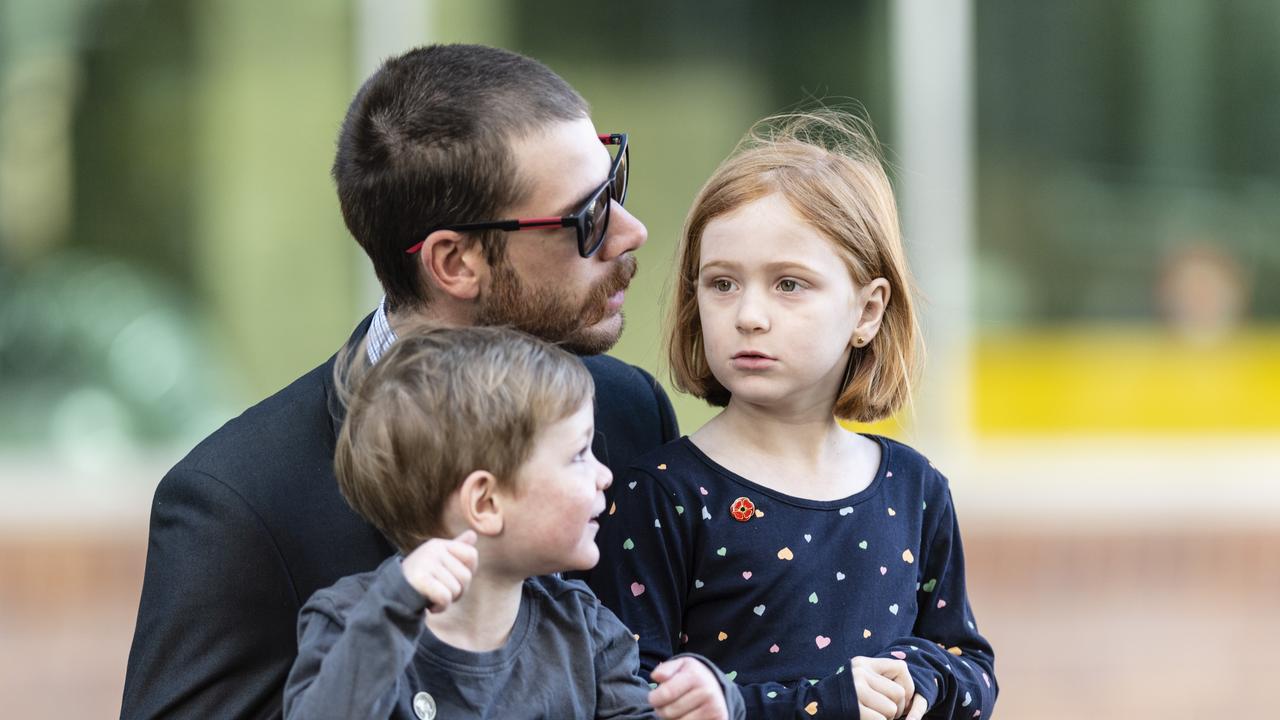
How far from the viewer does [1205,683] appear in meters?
6.54

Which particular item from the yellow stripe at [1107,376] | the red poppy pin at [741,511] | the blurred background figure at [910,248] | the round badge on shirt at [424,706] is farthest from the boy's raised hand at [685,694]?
the yellow stripe at [1107,376]

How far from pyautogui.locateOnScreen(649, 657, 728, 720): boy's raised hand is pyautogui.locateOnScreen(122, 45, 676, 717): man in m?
0.50

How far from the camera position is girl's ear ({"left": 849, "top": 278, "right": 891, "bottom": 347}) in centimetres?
271

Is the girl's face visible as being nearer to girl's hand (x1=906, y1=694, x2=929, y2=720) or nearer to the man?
the man

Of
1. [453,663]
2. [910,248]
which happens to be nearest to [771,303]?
[453,663]

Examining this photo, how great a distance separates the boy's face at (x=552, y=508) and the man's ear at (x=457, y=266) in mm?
567

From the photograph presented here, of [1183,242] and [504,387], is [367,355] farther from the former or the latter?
[1183,242]

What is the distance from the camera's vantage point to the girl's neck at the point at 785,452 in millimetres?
2652

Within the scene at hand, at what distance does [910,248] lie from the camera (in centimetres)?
685

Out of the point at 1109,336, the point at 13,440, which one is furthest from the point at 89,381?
the point at 1109,336

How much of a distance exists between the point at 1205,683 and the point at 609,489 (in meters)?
4.61

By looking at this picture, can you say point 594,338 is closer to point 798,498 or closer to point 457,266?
point 457,266

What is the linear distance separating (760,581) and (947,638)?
38 cm

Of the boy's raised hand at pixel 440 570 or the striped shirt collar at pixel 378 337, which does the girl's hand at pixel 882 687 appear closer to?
the boy's raised hand at pixel 440 570
